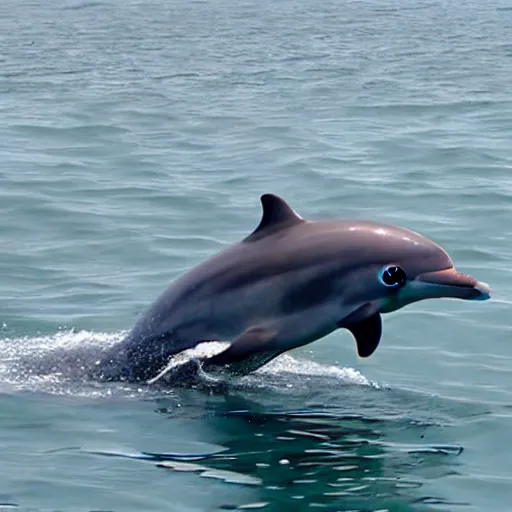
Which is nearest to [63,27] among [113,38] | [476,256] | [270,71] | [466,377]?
[113,38]

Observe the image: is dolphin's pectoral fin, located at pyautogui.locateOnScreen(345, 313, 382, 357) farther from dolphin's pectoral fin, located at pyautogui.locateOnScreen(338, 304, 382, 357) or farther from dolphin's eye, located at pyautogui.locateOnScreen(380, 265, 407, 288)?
dolphin's eye, located at pyautogui.locateOnScreen(380, 265, 407, 288)

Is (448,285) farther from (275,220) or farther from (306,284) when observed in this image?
(275,220)

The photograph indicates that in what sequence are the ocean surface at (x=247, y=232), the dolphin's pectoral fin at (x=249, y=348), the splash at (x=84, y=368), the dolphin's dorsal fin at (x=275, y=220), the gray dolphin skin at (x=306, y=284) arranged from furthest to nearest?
the splash at (x=84, y=368) < the dolphin's dorsal fin at (x=275, y=220) < the gray dolphin skin at (x=306, y=284) < the dolphin's pectoral fin at (x=249, y=348) < the ocean surface at (x=247, y=232)

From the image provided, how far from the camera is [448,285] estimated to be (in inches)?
414

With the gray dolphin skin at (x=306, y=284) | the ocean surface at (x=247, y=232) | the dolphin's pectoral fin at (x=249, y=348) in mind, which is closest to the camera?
the ocean surface at (x=247, y=232)

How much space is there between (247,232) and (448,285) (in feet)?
20.7

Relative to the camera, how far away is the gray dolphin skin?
1042cm

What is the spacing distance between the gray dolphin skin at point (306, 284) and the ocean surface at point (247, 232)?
58cm

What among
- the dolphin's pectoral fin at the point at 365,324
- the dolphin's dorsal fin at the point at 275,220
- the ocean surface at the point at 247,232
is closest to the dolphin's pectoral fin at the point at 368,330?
the dolphin's pectoral fin at the point at 365,324

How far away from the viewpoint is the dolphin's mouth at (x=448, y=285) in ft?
34.4

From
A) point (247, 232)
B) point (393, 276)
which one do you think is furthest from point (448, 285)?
point (247, 232)

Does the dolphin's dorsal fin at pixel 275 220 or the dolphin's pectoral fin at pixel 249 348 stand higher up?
the dolphin's dorsal fin at pixel 275 220

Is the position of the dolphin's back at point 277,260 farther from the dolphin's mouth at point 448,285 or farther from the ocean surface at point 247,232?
the ocean surface at point 247,232

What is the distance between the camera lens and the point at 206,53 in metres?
33.1
